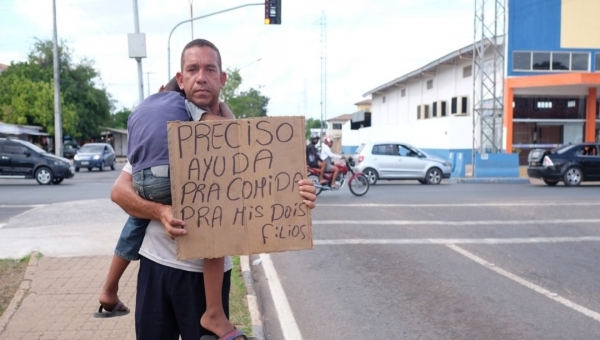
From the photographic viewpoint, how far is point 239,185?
276 centimetres

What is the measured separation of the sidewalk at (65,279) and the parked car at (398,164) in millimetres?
12087

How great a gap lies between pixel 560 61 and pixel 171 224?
33542 mm

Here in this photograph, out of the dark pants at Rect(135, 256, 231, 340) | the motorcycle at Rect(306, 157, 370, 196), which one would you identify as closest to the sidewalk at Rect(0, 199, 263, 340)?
the dark pants at Rect(135, 256, 231, 340)

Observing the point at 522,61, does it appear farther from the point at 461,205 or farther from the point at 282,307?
the point at 282,307

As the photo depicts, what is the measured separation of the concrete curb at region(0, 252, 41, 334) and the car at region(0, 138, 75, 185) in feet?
48.6

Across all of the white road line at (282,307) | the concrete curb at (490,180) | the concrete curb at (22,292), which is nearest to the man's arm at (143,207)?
the white road line at (282,307)

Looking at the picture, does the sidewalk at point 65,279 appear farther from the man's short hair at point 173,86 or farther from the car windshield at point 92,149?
the car windshield at point 92,149

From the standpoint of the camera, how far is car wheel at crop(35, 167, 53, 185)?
2198 centimetres

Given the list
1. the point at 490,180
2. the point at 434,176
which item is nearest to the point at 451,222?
the point at 434,176

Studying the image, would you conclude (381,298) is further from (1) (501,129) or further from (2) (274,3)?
(1) (501,129)

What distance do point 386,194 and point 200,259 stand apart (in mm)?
15829

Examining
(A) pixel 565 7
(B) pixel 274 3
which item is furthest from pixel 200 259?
(A) pixel 565 7

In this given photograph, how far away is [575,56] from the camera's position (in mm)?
32469

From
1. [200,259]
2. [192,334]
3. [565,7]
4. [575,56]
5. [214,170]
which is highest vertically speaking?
[565,7]
